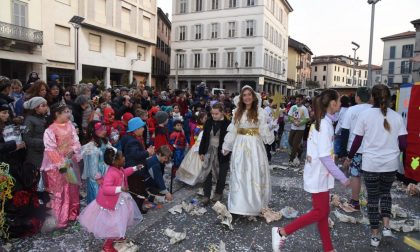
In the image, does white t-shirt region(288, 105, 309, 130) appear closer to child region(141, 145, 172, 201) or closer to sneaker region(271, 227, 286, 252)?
child region(141, 145, 172, 201)

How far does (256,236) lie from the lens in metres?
4.42

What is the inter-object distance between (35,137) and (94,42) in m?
25.2

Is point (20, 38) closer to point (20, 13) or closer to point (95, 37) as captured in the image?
point (20, 13)

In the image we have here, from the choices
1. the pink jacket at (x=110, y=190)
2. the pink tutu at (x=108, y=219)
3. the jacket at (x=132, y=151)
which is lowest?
the pink tutu at (x=108, y=219)

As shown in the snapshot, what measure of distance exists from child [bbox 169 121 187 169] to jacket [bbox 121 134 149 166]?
7.28ft

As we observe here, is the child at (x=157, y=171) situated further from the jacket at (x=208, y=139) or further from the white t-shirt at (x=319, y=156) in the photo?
the white t-shirt at (x=319, y=156)

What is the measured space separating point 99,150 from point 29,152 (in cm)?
95

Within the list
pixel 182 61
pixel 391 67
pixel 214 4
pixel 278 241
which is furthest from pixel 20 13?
pixel 391 67

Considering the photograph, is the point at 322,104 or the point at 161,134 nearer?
the point at 322,104

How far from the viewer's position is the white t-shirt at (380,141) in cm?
400

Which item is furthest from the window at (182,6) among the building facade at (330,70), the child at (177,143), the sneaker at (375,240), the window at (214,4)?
the building facade at (330,70)

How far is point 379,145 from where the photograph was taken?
4.02 metres

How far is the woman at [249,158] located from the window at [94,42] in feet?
82.7

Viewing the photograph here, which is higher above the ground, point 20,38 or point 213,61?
point 213,61
